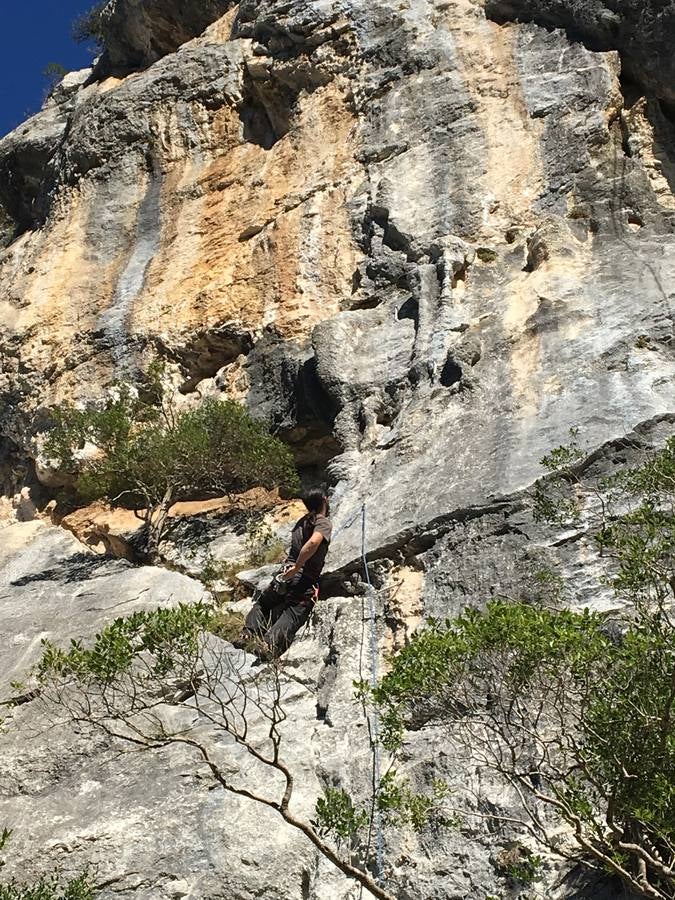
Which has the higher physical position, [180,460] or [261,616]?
[180,460]

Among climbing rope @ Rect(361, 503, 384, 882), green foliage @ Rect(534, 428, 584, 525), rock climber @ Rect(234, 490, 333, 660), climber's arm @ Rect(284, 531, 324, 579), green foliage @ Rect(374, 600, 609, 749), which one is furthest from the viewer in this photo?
climber's arm @ Rect(284, 531, 324, 579)

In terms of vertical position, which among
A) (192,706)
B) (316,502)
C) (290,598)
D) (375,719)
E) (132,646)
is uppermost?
(132,646)

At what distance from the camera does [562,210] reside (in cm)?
1566

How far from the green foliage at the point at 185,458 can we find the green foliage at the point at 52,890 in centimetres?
726

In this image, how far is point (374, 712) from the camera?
31.9 ft

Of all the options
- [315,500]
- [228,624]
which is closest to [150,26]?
[315,500]

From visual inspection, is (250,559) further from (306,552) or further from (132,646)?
(132,646)

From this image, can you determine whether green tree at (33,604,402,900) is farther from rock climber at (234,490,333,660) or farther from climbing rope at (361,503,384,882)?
rock climber at (234,490,333,660)

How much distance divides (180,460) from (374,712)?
668 centimetres

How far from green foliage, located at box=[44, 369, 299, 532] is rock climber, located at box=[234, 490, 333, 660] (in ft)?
A: 12.4

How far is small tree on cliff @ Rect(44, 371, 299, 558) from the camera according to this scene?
15.4 meters

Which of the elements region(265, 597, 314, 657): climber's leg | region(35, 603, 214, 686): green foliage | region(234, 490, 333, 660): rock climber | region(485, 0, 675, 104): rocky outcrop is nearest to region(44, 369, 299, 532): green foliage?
region(234, 490, 333, 660): rock climber

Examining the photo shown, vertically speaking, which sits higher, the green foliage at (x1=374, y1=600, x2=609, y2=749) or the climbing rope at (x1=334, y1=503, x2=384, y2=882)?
the green foliage at (x1=374, y1=600, x2=609, y2=749)

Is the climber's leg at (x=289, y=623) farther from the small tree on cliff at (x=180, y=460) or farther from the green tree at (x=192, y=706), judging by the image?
the small tree on cliff at (x=180, y=460)
